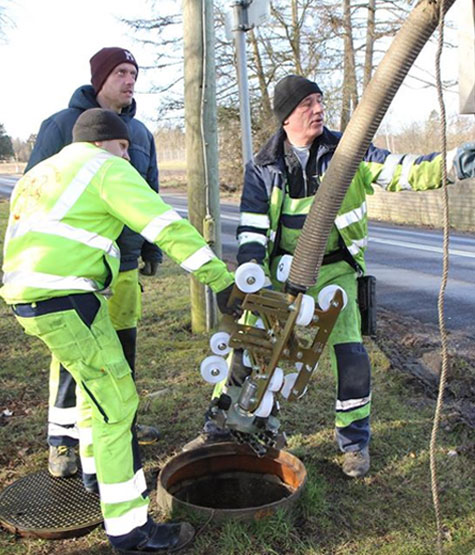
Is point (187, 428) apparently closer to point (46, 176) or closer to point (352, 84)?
point (46, 176)

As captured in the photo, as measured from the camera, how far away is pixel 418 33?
92.5 inches

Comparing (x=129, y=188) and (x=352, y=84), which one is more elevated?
(x=352, y=84)

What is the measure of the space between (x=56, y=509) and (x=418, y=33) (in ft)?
9.14

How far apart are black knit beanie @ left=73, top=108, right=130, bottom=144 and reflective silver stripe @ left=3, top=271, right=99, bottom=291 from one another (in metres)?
0.63

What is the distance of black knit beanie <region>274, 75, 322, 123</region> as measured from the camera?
3.48 m

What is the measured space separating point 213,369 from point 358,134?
125cm

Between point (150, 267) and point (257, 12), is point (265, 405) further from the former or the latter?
point (257, 12)

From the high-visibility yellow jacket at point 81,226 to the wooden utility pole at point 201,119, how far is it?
3075 millimetres

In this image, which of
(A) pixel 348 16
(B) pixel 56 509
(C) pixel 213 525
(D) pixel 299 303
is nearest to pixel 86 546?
(B) pixel 56 509

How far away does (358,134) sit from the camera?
8.46ft

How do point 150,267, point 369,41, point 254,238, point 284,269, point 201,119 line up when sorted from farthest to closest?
1. point 369,41
2. point 201,119
3. point 150,267
4. point 254,238
5. point 284,269

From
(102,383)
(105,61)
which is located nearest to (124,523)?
(102,383)

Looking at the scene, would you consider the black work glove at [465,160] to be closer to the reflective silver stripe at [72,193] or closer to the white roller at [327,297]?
the white roller at [327,297]

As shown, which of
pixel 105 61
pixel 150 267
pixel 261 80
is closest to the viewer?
pixel 105 61
